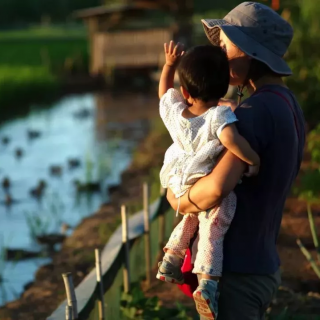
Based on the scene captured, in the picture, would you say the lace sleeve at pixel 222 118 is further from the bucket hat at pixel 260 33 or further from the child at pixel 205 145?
the bucket hat at pixel 260 33

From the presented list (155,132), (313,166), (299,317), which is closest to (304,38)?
(313,166)

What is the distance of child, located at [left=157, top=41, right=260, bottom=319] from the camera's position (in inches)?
102

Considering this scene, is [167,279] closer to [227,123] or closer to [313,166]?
[227,123]

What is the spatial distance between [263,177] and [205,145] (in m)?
0.20

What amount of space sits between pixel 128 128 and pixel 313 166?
807 centimetres

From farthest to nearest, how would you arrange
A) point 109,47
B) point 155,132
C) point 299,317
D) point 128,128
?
point 109,47
point 128,128
point 155,132
point 299,317

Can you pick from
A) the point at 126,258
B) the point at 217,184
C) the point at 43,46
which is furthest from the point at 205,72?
the point at 43,46

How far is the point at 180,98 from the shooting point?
112 inches

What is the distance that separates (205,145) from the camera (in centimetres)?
268

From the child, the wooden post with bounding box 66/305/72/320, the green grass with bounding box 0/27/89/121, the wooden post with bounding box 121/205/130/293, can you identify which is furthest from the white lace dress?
the green grass with bounding box 0/27/89/121

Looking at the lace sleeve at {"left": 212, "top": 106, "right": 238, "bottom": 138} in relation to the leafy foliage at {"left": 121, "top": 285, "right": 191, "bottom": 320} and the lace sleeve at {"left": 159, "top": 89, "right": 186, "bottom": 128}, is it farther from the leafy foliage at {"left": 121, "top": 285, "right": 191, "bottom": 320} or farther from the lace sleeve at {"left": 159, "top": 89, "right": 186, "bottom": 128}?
the leafy foliage at {"left": 121, "top": 285, "right": 191, "bottom": 320}

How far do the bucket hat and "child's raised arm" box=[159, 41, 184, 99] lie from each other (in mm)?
187

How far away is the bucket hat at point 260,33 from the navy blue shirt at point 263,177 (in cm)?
9

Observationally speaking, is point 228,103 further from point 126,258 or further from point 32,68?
point 32,68
